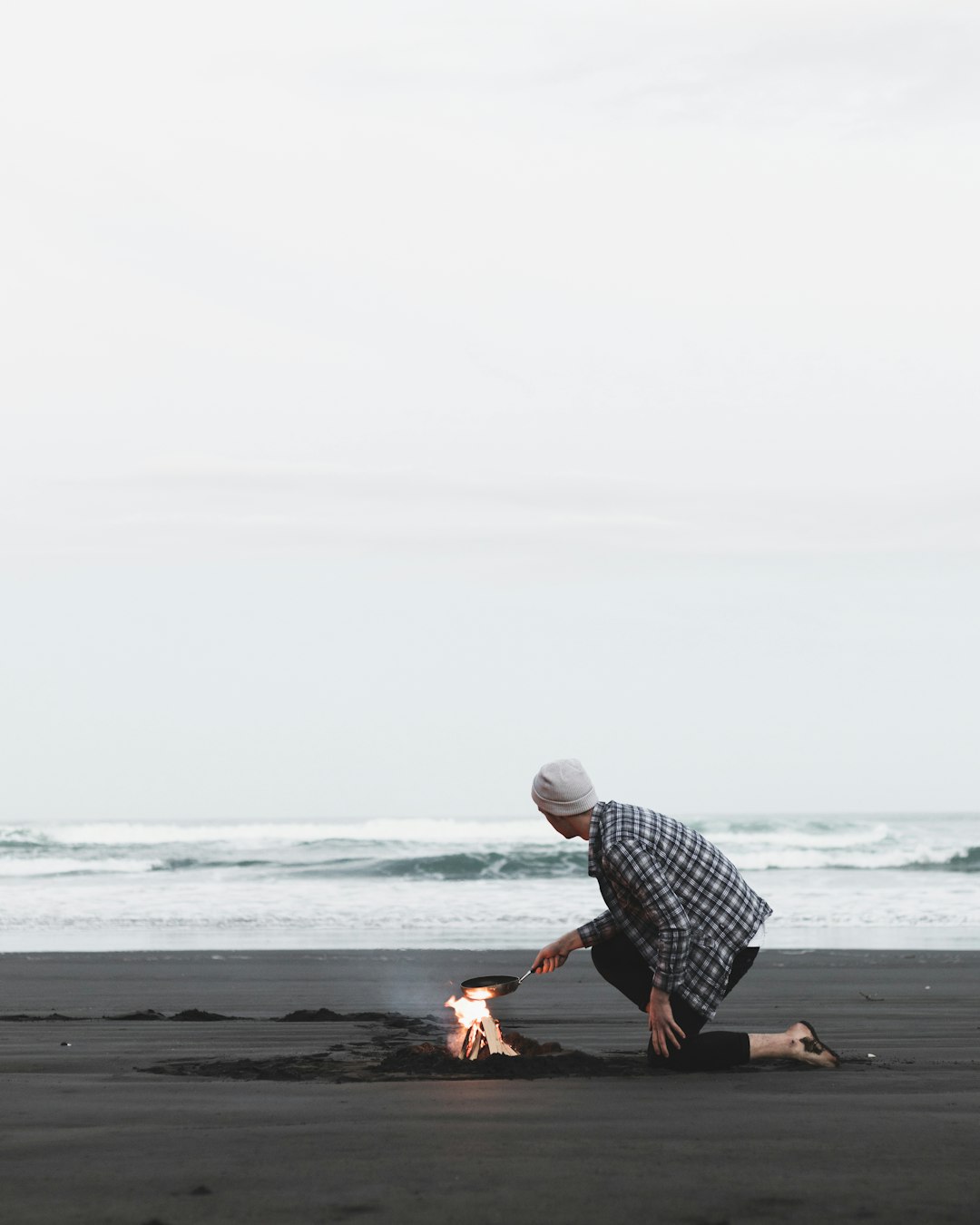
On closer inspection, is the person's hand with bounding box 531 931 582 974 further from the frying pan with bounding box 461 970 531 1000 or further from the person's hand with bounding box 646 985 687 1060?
the person's hand with bounding box 646 985 687 1060

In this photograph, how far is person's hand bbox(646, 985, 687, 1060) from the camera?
4.61 meters

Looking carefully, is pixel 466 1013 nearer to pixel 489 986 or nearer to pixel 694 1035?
pixel 489 986

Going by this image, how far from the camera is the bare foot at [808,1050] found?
4.97 meters

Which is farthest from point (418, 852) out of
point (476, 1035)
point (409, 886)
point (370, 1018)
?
point (476, 1035)

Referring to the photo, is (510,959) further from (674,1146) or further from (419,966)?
(674,1146)

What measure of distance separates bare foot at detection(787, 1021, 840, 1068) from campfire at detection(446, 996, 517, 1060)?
41.7 inches

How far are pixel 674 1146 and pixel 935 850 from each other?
3072 centimetres

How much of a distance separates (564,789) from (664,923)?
0.57 meters

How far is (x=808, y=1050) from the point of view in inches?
196

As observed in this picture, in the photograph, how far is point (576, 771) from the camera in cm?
455

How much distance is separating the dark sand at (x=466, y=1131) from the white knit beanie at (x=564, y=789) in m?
0.92

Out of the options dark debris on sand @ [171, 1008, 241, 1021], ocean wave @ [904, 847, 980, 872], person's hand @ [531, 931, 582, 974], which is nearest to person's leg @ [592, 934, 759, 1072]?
person's hand @ [531, 931, 582, 974]

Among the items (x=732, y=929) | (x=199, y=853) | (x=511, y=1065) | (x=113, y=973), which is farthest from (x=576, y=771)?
(x=199, y=853)

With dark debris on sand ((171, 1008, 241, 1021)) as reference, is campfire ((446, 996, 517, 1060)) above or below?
above
